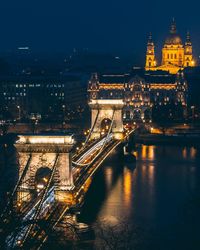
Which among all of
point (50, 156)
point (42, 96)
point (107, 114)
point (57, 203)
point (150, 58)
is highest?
point (150, 58)

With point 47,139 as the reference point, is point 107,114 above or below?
above

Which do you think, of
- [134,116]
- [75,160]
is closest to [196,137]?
[134,116]

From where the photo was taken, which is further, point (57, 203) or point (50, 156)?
point (50, 156)

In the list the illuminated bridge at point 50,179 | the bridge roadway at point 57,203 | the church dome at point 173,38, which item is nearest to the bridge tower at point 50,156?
the illuminated bridge at point 50,179

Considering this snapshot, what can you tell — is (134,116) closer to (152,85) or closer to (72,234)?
(152,85)

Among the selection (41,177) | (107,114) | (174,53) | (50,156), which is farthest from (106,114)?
(174,53)

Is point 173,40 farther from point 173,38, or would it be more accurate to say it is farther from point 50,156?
point 50,156

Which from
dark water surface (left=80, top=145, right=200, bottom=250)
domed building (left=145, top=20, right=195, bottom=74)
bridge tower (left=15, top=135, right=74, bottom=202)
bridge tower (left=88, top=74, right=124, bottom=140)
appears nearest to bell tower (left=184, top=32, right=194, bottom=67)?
domed building (left=145, top=20, right=195, bottom=74)
